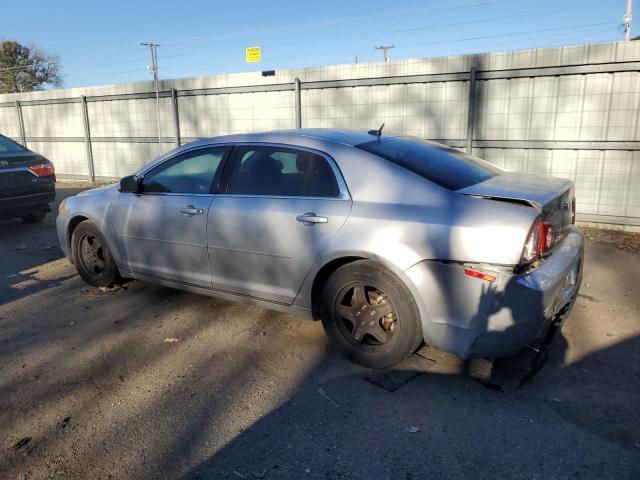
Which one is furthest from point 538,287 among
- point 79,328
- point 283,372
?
point 79,328

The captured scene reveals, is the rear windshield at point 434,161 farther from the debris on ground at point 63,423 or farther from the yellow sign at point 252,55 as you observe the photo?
the yellow sign at point 252,55

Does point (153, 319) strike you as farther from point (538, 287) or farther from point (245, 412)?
point (538, 287)

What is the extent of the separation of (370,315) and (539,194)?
4.31ft

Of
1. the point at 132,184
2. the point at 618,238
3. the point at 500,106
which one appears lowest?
the point at 618,238

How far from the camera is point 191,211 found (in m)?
4.10

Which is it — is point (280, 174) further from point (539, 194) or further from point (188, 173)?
A: point (539, 194)

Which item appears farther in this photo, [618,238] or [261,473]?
[618,238]

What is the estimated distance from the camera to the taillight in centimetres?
768

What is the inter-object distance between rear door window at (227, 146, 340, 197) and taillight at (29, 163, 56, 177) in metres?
5.19

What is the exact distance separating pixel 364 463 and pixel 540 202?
5.83 ft

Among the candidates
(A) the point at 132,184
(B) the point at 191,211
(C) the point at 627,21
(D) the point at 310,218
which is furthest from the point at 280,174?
(C) the point at 627,21

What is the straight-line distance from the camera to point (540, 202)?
2.99 metres

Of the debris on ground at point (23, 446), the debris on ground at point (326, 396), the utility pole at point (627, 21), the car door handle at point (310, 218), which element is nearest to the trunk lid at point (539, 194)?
the car door handle at point (310, 218)

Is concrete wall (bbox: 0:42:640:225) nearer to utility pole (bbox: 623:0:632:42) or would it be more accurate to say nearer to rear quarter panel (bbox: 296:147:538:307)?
rear quarter panel (bbox: 296:147:538:307)
